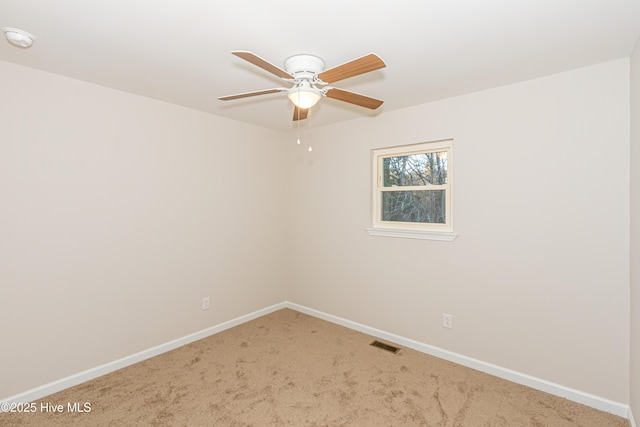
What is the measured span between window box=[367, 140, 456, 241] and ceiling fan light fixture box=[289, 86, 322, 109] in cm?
148

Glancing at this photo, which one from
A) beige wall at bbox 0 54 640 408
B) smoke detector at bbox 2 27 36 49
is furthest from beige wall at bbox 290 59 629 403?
smoke detector at bbox 2 27 36 49

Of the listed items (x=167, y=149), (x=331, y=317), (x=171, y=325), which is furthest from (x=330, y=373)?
(x=167, y=149)

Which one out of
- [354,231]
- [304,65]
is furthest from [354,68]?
[354,231]

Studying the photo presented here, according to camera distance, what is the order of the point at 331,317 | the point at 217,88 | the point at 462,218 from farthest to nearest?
the point at 331,317
the point at 462,218
the point at 217,88

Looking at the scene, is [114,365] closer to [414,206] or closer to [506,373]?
[414,206]

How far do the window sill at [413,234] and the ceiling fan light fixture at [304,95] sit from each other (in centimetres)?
168

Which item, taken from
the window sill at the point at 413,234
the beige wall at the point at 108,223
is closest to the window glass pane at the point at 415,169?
the window sill at the point at 413,234

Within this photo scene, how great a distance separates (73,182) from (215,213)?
1278 mm

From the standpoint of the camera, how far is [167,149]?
3010mm

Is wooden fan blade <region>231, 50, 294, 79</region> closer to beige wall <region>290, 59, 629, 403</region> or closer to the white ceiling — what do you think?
the white ceiling

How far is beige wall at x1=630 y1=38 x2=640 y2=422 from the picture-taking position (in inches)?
73.0

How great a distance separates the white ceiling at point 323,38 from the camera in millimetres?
1569

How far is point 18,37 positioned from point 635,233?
384cm

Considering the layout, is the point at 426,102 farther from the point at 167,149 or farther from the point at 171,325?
the point at 171,325
